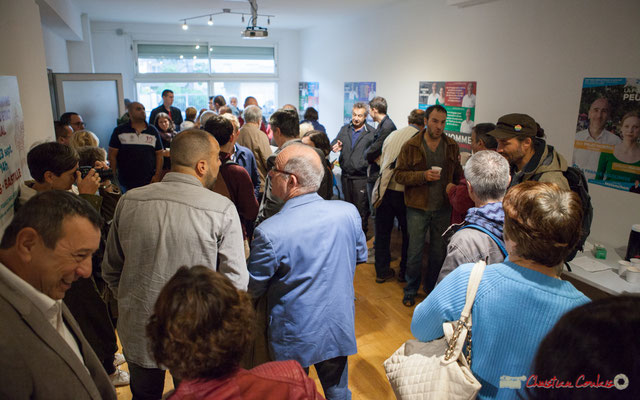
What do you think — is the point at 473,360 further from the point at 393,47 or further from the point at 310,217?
the point at 393,47

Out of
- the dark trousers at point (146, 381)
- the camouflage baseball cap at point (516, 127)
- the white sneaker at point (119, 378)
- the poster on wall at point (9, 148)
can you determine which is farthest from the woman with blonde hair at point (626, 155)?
the poster on wall at point (9, 148)

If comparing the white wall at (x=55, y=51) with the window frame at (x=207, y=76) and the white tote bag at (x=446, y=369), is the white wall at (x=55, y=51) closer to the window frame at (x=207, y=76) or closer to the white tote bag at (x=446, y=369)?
the window frame at (x=207, y=76)

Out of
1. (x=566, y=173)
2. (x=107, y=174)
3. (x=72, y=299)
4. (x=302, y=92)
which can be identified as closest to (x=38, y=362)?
(x=72, y=299)

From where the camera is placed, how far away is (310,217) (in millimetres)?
1643

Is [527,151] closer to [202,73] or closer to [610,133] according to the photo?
[610,133]

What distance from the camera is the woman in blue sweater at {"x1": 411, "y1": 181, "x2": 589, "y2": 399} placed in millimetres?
1138

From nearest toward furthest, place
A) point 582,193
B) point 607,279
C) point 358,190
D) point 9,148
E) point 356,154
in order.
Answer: point 9,148 → point 582,193 → point 607,279 → point 356,154 → point 358,190

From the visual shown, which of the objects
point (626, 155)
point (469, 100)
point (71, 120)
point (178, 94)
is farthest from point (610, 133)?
point (178, 94)

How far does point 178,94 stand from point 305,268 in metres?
9.27

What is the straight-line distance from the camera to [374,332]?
3.21 m

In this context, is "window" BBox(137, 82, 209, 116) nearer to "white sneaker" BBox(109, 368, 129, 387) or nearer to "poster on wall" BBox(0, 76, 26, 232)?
"poster on wall" BBox(0, 76, 26, 232)

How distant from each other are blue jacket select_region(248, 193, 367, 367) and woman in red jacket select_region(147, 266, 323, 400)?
72cm

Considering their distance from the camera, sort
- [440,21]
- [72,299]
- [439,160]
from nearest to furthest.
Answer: [72,299]
[439,160]
[440,21]

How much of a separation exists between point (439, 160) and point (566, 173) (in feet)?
3.75
